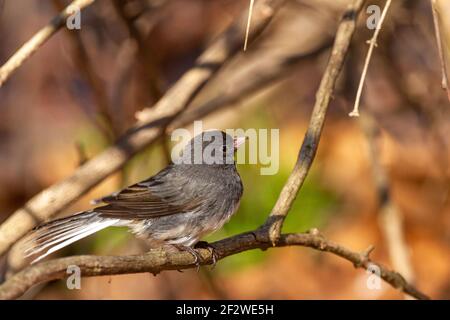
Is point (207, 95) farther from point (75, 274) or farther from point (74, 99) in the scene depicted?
point (75, 274)

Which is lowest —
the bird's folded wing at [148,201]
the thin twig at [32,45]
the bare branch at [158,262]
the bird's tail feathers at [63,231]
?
the bare branch at [158,262]

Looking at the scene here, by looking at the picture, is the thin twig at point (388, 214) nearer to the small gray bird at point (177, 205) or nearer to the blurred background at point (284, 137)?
the blurred background at point (284, 137)

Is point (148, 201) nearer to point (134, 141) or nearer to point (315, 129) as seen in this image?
point (134, 141)

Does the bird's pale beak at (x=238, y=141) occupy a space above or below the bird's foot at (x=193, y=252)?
above

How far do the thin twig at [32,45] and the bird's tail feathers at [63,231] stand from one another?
0.65m

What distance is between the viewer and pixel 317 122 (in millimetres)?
2902

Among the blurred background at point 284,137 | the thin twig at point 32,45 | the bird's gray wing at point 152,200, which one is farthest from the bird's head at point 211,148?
the thin twig at point 32,45

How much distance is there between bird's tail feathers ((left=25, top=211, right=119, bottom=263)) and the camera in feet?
9.71

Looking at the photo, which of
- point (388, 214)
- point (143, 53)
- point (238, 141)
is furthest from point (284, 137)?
point (238, 141)

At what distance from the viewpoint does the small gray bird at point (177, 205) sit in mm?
3051

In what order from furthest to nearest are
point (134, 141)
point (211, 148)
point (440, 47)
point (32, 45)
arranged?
A: point (211, 148), point (134, 141), point (32, 45), point (440, 47)

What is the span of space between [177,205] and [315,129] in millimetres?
788

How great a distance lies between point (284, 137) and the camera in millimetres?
5543

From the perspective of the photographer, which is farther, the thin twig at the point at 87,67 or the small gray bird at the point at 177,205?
the thin twig at the point at 87,67
